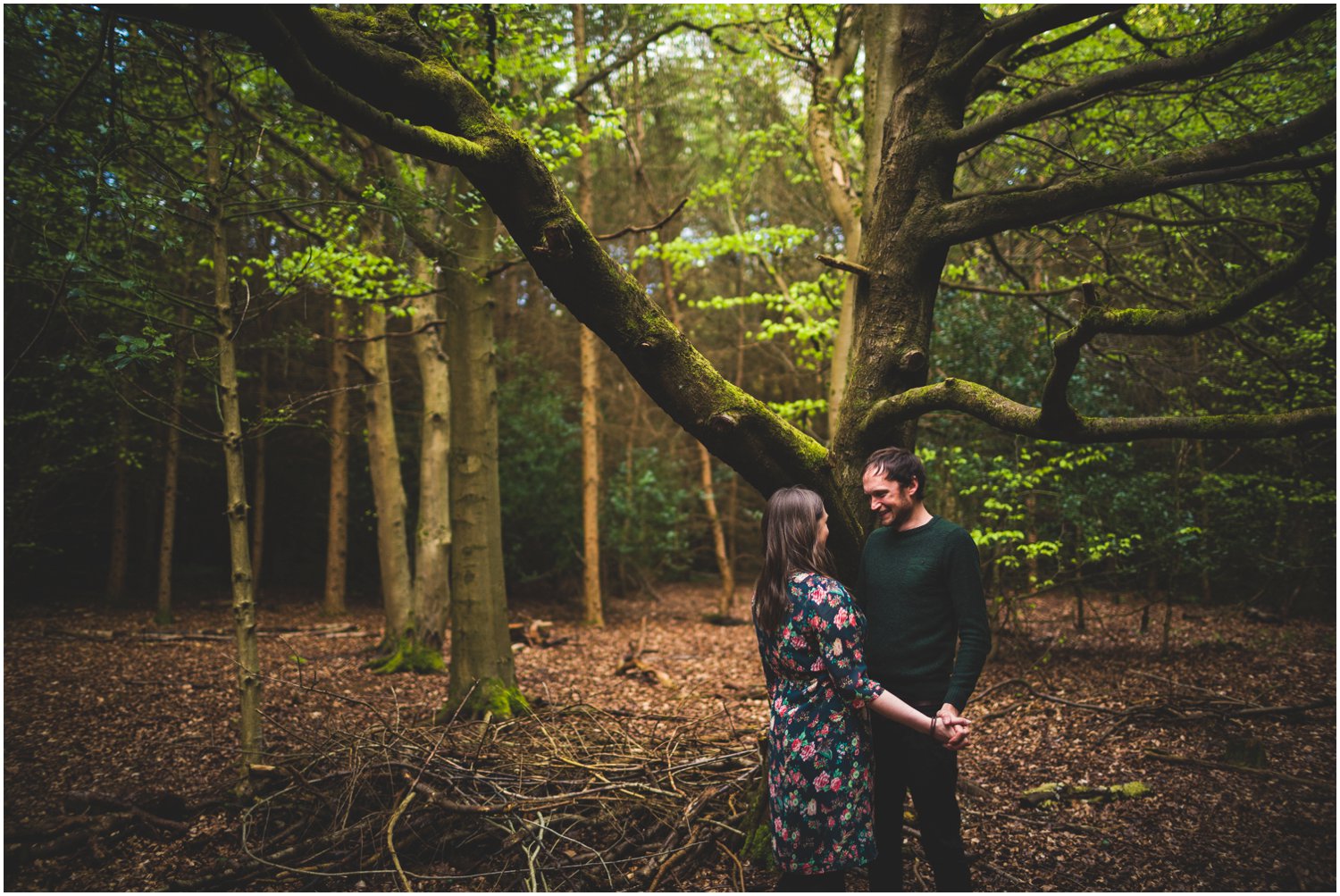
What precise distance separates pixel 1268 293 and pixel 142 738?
24.5ft

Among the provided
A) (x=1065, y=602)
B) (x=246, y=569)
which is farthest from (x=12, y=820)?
(x=1065, y=602)

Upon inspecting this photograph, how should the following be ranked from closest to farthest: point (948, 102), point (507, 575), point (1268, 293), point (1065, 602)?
point (1268, 293)
point (948, 102)
point (1065, 602)
point (507, 575)

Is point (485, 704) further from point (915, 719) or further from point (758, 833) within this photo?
point (915, 719)

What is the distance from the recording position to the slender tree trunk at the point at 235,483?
422cm

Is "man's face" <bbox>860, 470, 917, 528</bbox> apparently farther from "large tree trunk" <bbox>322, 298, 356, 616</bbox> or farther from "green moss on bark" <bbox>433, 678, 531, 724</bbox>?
"large tree trunk" <bbox>322, 298, 356, 616</bbox>

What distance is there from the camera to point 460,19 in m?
5.50

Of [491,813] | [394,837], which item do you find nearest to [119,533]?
[394,837]

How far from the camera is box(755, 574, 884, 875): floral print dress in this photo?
8.13ft

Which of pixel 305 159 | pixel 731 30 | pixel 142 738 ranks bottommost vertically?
pixel 142 738

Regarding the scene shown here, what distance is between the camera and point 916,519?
284 cm

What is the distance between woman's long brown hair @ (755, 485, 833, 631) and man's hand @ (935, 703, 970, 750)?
628 millimetres

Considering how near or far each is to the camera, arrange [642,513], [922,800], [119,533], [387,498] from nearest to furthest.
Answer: [922,800] < [387,498] < [119,533] < [642,513]

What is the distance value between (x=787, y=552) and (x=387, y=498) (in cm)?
749

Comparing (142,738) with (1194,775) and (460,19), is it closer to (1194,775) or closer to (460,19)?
(460,19)
